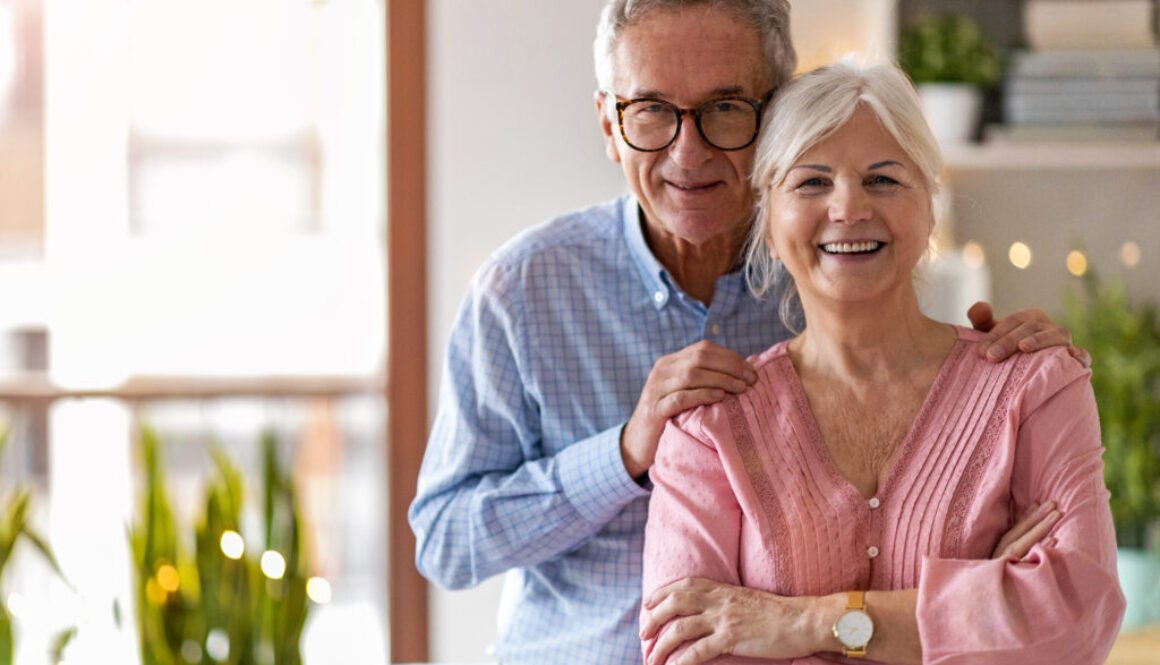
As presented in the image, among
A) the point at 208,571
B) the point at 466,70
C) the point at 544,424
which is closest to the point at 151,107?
the point at 466,70

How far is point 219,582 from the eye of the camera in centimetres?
262

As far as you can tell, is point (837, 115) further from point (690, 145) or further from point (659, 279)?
point (659, 279)

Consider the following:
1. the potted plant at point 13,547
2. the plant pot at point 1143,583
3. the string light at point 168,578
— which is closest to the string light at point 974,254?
the plant pot at point 1143,583

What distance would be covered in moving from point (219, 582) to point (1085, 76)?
2159 millimetres

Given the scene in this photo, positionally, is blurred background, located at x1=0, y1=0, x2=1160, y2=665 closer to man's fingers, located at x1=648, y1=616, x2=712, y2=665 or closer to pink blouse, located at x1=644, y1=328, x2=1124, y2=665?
pink blouse, located at x1=644, y1=328, x2=1124, y2=665

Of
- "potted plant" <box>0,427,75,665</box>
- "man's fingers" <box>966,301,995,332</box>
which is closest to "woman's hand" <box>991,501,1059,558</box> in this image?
"man's fingers" <box>966,301,995,332</box>

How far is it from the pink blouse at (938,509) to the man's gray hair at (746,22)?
1.28 feet

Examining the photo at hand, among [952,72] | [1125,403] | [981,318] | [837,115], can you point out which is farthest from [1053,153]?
[837,115]

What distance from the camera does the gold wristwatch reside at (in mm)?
1235

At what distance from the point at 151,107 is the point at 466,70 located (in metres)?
1.40

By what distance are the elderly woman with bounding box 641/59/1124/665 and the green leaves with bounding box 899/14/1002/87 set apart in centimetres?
142

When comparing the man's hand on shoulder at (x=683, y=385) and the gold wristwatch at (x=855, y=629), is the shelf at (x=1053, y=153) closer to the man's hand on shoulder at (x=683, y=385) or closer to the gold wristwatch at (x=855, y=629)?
the man's hand on shoulder at (x=683, y=385)

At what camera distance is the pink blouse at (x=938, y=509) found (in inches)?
47.3

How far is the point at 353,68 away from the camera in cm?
354
